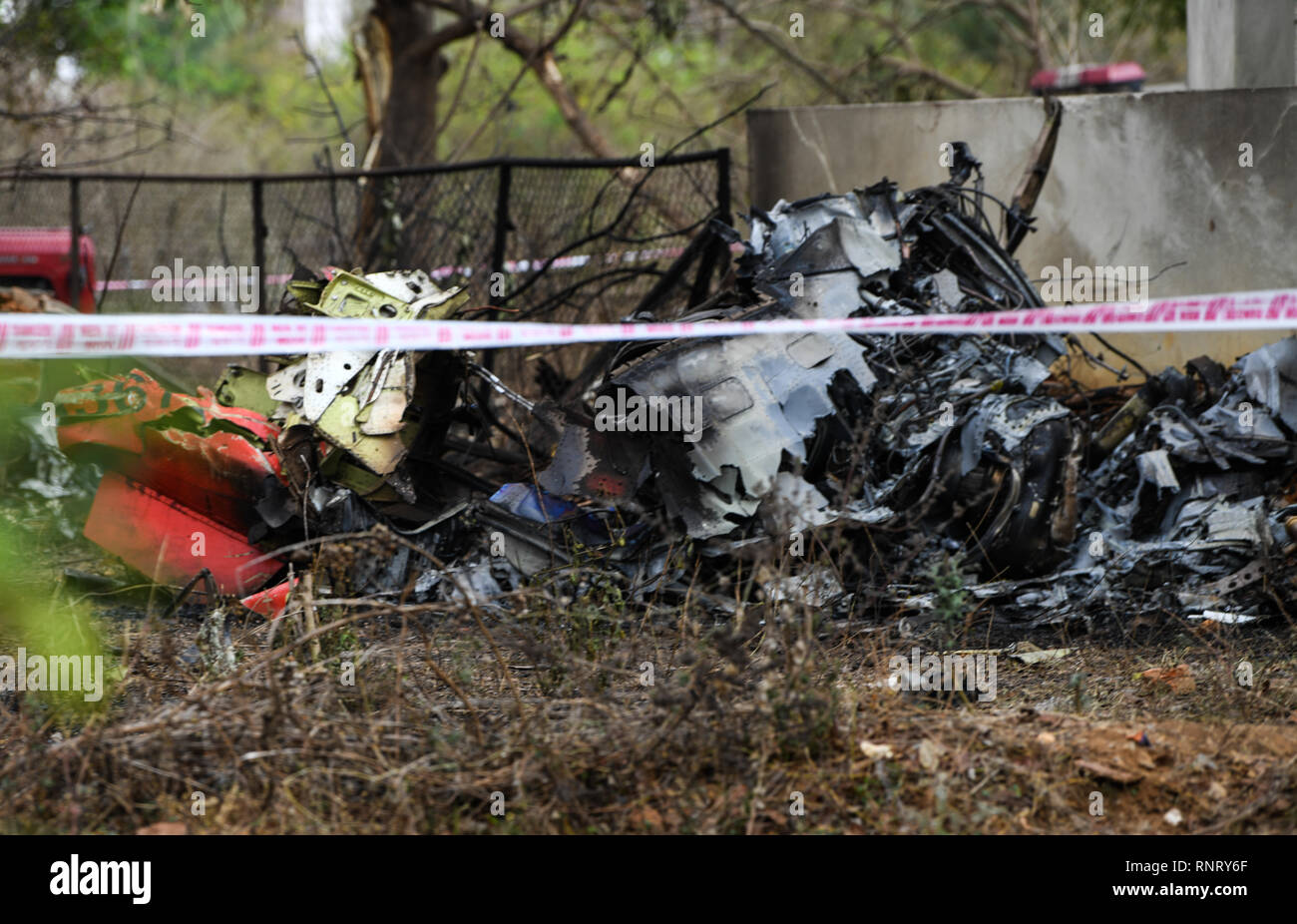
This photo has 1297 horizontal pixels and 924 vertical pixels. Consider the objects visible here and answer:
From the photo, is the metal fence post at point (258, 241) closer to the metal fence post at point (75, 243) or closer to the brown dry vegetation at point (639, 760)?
the metal fence post at point (75, 243)

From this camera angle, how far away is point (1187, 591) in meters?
4.88

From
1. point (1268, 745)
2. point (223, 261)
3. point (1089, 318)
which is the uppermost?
point (223, 261)

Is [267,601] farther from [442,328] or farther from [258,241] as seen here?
[258,241]

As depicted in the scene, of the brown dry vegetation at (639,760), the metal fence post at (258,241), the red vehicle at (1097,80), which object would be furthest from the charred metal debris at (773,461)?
the red vehicle at (1097,80)

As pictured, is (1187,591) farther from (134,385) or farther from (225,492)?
(134,385)

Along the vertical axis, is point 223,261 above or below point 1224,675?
above

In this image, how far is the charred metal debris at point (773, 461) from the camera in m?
4.97

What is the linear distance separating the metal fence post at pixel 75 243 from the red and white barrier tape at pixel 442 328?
15.9 ft

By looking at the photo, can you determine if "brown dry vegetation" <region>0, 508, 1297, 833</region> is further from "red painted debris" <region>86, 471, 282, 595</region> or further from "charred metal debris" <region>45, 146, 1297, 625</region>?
"red painted debris" <region>86, 471, 282, 595</region>

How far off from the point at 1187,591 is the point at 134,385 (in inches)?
186

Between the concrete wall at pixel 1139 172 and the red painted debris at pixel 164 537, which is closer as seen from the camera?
the red painted debris at pixel 164 537

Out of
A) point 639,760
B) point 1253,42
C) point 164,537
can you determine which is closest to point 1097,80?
point 1253,42

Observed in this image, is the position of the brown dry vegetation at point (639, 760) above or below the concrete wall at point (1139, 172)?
below
